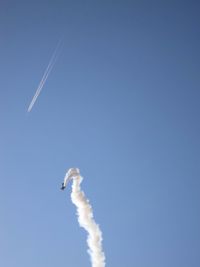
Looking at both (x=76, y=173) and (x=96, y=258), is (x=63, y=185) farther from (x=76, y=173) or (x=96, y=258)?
(x=96, y=258)

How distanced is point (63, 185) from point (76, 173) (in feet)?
28.1

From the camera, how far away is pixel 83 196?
106812 millimetres

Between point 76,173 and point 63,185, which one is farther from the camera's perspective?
point 76,173

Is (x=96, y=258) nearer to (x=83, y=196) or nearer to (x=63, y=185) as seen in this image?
(x=83, y=196)

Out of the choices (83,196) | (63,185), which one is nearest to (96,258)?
(83,196)

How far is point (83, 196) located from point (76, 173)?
33.7 ft

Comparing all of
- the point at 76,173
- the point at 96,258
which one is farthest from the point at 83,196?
the point at 96,258

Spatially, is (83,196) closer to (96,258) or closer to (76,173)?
(76,173)

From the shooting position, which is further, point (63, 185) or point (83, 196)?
point (83, 196)

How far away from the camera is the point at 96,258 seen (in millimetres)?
102562

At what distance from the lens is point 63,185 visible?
320ft

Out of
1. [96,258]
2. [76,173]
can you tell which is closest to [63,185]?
[76,173]

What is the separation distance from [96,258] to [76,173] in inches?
1311

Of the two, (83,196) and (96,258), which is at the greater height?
(83,196)
